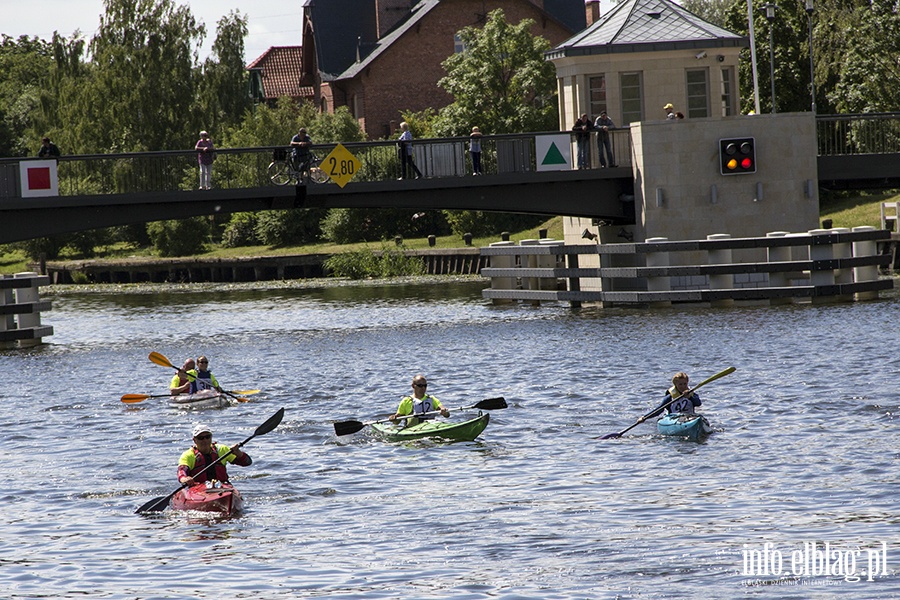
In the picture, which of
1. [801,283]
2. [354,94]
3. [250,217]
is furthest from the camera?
[354,94]

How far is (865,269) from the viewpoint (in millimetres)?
41688

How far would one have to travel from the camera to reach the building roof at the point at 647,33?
149 ft

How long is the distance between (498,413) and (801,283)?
704 inches

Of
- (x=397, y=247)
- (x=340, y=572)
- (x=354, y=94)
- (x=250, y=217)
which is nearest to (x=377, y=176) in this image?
(x=397, y=247)

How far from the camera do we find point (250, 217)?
7781 cm

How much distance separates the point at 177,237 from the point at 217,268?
626 cm

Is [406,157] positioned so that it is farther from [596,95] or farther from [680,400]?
[680,400]

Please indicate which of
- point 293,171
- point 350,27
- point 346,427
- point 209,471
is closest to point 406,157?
point 293,171

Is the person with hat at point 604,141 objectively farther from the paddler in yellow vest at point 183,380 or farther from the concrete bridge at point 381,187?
the paddler in yellow vest at point 183,380

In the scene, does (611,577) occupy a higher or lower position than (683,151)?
lower

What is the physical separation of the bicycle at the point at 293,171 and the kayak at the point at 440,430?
17.3 metres

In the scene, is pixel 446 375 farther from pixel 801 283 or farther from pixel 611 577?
pixel 611 577

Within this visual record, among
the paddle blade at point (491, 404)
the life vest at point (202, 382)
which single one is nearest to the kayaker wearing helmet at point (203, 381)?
the life vest at point (202, 382)

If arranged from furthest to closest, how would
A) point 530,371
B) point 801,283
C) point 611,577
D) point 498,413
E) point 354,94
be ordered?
1. point 354,94
2. point 801,283
3. point 530,371
4. point 498,413
5. point 611,577
